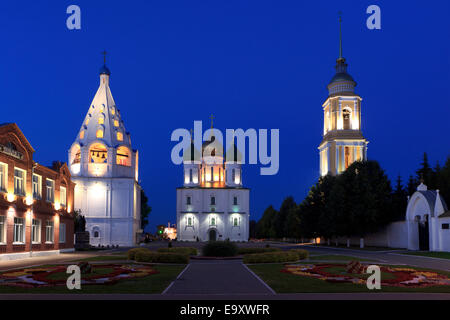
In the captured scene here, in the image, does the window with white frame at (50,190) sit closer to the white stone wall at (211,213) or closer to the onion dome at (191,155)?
the white stone wall at (211,213)

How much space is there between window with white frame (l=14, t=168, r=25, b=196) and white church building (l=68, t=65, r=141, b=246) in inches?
1472

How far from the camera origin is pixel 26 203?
1492 inches

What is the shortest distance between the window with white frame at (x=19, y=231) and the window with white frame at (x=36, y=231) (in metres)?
1.88

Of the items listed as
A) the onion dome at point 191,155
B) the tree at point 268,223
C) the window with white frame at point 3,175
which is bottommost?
the tree at point 268,223

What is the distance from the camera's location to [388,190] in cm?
5988

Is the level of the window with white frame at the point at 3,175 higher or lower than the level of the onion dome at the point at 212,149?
lower

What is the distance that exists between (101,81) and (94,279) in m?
65.6

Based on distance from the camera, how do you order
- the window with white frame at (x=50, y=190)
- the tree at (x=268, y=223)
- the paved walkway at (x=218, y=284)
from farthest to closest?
the tree at (x=268, y=223) < the window with white frame at (x=50, y=190) < the paved walkway at (x=218, y=284)

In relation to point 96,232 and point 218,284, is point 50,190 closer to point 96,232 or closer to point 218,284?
point 96,232

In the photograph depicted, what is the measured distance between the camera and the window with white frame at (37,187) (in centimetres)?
4086

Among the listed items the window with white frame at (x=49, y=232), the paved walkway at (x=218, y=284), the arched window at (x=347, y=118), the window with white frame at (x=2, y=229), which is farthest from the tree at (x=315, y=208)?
the paved walkway at (x=218, y=284)

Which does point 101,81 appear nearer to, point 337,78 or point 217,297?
point 337,78

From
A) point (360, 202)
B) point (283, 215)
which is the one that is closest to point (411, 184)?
point (360, 202)
